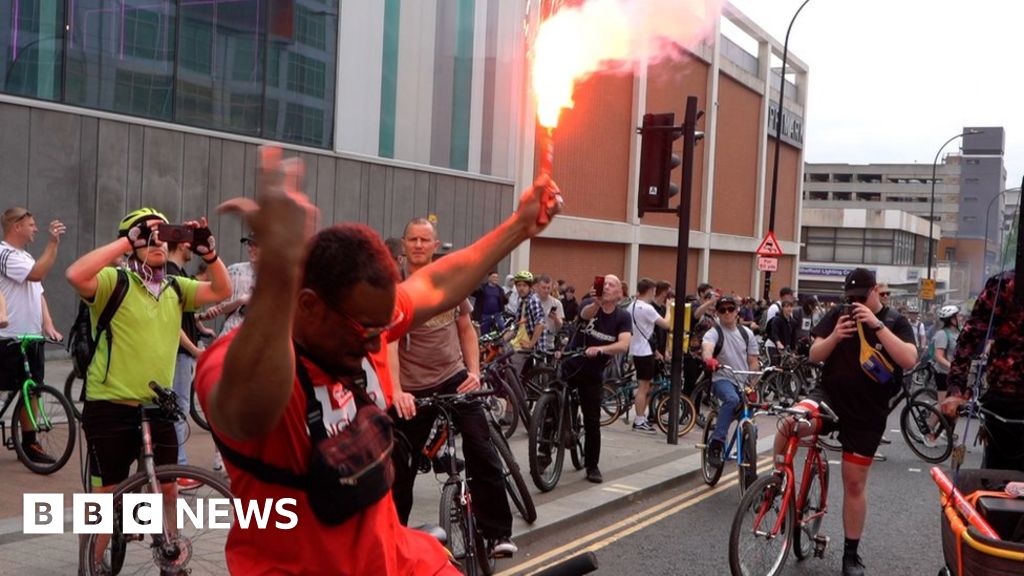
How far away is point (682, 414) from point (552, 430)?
471 cm

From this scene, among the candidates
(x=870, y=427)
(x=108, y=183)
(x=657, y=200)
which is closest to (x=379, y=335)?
(x=870, y=427)

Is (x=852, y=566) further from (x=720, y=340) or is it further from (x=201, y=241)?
(x=201, y=241)

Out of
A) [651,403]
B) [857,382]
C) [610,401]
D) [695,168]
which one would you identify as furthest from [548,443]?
[695,168]

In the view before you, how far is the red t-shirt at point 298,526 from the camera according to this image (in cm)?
219

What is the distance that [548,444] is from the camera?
8867mm


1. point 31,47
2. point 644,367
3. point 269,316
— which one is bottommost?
point 644,367

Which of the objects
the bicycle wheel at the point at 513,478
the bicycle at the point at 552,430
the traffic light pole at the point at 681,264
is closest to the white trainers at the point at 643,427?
the traffic light pole at the point at 681,264

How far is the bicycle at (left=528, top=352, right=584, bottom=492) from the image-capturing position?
340 inches

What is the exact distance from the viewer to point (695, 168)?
37.4 metres

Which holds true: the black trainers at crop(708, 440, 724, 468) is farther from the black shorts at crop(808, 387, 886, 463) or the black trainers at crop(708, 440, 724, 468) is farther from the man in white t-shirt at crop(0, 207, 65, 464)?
the man in white t-shirt at crop(0, 207, 65, 464)

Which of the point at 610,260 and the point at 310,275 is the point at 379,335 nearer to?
the point at 310,275

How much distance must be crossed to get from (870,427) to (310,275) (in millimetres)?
5146

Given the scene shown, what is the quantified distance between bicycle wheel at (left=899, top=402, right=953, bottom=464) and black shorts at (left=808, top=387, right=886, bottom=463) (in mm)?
6366

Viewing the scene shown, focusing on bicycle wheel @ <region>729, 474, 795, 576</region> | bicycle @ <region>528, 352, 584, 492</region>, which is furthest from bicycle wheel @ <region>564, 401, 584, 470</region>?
bicycle wheel @ <region>729, 474, 795, 576</region>
